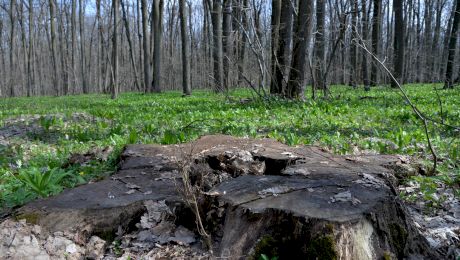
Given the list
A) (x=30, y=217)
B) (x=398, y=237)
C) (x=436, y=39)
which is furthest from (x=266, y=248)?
(x=436, y=39)

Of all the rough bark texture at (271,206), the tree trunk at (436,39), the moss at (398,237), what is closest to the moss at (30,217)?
the rough bark texture at (271,206)

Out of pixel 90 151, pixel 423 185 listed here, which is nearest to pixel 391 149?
pixel 423 185

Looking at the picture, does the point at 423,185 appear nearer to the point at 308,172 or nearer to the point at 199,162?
the point at 308,172

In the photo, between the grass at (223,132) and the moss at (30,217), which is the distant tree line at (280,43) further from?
the moss at (30,217)

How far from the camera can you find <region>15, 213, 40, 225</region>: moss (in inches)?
100.0

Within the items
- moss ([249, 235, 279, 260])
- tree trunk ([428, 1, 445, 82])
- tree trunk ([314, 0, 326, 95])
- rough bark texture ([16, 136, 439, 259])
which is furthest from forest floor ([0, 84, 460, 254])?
tree trunk ([428, 1, 445, 82])

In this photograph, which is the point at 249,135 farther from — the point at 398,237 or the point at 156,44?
the point at 156,44

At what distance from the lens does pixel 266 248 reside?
2.19 meters

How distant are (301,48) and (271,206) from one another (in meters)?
8.32

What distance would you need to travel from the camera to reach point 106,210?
8.86ft

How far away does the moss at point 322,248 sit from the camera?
2.00m

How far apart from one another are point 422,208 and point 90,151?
13.1 feet

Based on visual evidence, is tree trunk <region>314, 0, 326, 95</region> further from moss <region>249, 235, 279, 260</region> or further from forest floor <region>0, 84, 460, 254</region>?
moss <region>249, 235, 279, 260</region>

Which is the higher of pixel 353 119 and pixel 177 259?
pixel 353 119
